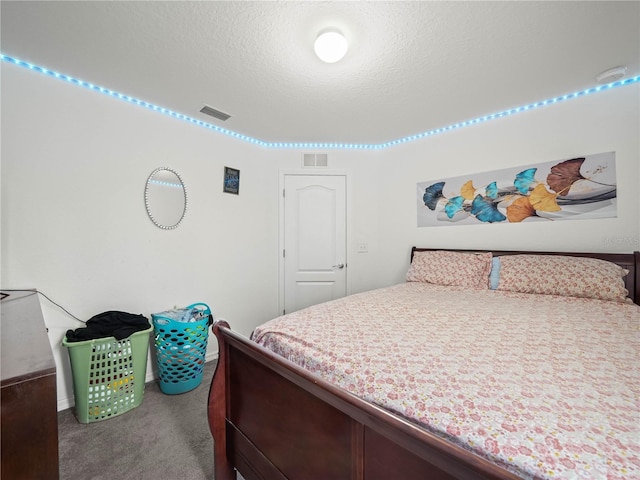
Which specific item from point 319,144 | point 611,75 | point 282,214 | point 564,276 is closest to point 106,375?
point 282,214

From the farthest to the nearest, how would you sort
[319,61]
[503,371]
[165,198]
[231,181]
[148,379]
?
1. [231,181]
2. [165,198]
3. [148,379]
4. [319,61]
5. [503,371]

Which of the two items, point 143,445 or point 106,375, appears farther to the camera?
point 106,375

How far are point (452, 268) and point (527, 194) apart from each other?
0.93 m

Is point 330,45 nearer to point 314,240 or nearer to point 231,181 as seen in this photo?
point 231,181

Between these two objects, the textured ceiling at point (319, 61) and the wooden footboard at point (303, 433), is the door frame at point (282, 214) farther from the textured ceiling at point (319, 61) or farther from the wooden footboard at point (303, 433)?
the wooden footboard at point (303, 433)

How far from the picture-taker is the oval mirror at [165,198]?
7.72 feet

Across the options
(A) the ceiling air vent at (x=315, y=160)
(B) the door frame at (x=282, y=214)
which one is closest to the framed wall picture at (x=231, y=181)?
(B) the door frame at (x=282, y=214)

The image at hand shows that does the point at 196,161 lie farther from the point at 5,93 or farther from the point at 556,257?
the point at 556,257

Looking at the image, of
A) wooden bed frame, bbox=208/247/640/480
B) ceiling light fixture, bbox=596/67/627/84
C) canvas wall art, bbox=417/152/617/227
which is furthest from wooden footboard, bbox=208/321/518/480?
ceiling light fixture, bbox=596/67/627/84

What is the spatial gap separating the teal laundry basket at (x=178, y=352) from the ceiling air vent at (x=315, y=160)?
2.11 m

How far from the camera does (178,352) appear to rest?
6.91ft

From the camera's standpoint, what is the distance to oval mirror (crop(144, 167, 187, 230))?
2.35 meters

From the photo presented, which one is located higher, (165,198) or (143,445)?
(165,198)

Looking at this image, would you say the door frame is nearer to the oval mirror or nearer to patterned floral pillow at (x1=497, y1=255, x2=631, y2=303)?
the oval mirror
